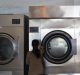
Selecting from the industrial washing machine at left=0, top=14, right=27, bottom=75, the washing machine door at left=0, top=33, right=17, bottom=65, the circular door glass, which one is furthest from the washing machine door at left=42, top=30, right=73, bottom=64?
the washing machine door at left=0, top=33, right=17, bottom=65

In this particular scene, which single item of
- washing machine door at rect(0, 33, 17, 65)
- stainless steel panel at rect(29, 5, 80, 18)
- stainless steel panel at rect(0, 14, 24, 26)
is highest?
stainless steel panel at rect(29, 5, 80, 18)

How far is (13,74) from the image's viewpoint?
408cm

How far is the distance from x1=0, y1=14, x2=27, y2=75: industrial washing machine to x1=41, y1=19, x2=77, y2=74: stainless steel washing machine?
0.34 meters

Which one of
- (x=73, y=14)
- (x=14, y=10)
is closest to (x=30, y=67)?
(x=73, y=14)

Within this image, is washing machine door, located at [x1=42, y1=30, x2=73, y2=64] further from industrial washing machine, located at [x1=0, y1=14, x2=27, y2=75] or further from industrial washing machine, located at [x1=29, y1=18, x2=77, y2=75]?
industrial washing machine, located at [x1=0, y1=14, x2=27, y2=75]

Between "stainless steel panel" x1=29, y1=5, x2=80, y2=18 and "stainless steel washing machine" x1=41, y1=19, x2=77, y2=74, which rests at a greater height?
"stainless steel panel" x1=29, y1=5, x2=80, y2=18

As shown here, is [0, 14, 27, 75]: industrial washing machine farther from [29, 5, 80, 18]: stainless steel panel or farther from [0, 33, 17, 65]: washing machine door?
[29, 5, 80, 18]: stainless steel panel

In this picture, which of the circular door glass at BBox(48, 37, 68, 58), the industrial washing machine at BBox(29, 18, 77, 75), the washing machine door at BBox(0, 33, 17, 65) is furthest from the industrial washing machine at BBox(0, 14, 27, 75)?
the circular door glass at BBox(48, 37, 68, 58)

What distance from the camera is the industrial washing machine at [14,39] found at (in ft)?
13.4

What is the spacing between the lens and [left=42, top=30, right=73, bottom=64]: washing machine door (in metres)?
4.09

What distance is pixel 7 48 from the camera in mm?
4219

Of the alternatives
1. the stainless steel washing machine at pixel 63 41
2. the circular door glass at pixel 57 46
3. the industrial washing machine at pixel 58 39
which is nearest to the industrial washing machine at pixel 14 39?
the industrial washing machine at pixel 58 39

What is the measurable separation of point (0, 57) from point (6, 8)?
1190 mm

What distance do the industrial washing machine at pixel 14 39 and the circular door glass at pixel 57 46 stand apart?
45 centimetres
